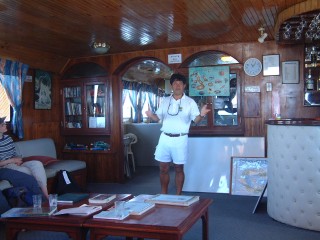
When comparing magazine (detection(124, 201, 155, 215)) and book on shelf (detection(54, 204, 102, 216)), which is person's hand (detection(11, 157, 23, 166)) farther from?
magazine (detection(124, 201, 155, 215))

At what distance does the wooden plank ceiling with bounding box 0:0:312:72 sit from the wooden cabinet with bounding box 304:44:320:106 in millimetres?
600

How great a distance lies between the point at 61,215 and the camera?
2.77m

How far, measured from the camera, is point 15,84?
5.85 metres

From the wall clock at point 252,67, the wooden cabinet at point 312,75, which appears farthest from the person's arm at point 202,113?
the wooden cabinet at point 312,75

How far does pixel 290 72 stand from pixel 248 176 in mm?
1658

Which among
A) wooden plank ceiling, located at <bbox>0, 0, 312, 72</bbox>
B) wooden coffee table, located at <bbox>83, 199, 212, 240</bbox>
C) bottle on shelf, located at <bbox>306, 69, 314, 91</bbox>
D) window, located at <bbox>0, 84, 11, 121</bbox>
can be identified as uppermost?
wooden plank ceiling, located at <bbox>0, 0, 312, 72</bbox>

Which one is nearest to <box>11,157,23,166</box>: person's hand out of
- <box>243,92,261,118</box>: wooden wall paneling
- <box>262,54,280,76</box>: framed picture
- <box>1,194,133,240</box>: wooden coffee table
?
<box>1,194,133,240</box>: wooden coffee table

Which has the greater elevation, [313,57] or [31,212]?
[313,57]

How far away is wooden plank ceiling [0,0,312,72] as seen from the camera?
394cm

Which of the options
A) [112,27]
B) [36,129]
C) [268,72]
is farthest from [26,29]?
[268,72]

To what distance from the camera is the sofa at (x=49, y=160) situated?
5.32 m

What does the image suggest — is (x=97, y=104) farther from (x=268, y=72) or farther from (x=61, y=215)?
(x=61, y=215)

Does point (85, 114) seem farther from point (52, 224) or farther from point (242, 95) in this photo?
point (52, 224)

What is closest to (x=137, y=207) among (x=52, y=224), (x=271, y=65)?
(x=52, y=224)
